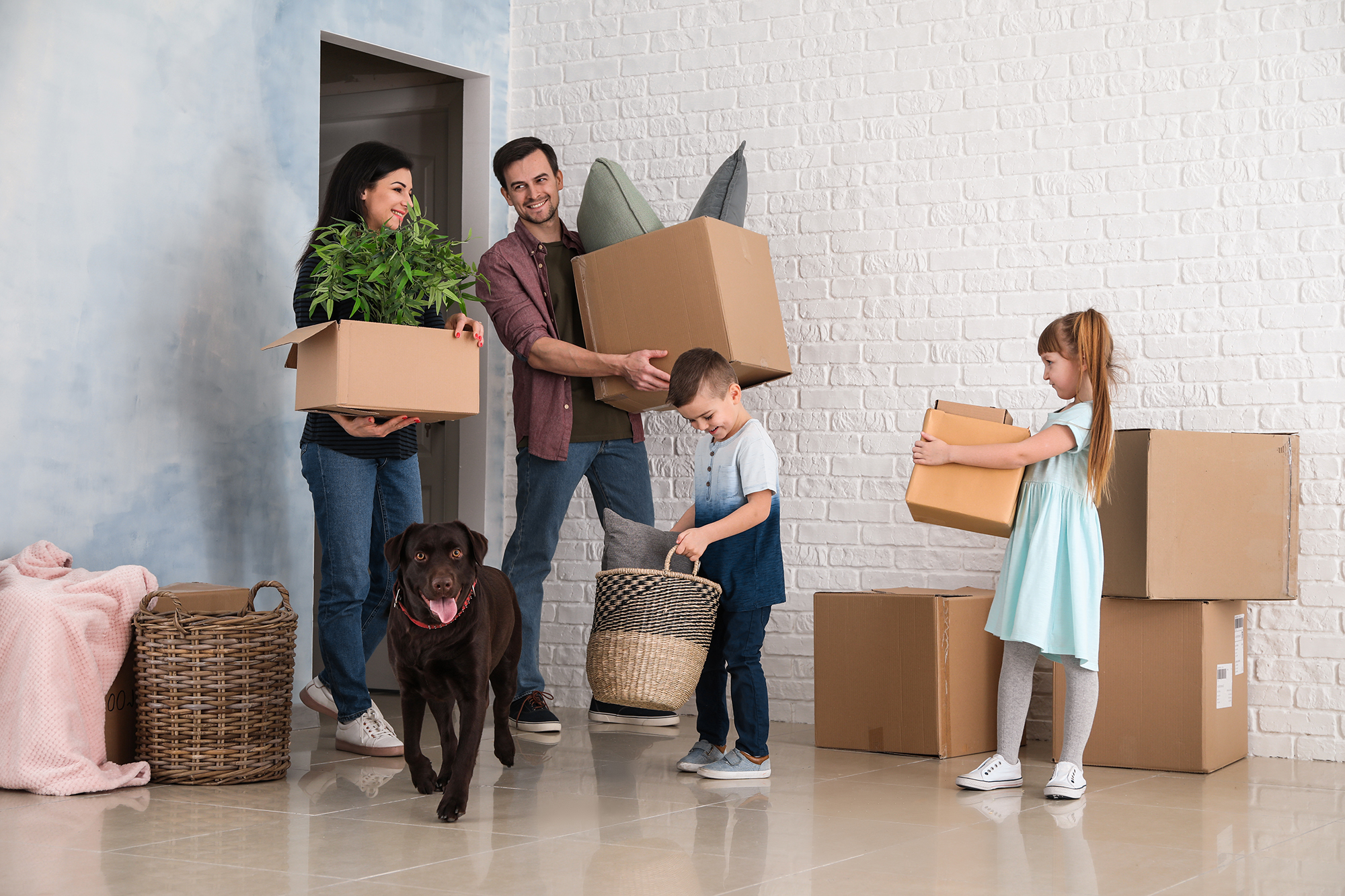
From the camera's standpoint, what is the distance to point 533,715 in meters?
3.60

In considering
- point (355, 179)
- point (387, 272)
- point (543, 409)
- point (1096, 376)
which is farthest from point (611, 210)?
point (1096, 376)

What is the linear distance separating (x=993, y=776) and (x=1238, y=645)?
2.83 feet

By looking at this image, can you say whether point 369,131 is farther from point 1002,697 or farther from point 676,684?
point 1002,697

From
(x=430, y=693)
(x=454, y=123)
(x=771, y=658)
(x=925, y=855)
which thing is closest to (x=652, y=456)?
(x=771, y=658)

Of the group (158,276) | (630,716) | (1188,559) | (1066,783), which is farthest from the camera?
(630,716)

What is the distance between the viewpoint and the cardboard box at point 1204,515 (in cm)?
305

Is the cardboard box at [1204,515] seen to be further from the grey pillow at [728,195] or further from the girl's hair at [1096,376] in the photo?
the grey pillow at [728,195]

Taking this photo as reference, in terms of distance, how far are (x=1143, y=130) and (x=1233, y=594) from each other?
51.6 inches

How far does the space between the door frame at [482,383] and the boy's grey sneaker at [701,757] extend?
5.16 feet

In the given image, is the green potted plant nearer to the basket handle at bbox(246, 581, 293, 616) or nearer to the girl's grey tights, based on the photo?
the basket handle at bbox(246, 581, 293, 616)

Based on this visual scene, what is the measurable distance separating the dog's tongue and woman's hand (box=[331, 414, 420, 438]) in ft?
2.32

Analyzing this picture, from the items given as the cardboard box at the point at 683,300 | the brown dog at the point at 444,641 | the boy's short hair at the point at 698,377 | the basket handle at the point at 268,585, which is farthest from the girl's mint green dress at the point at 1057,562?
the basket handle at the point at 268,585

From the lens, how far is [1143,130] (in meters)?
3.54

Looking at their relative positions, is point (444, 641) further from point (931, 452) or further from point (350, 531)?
point (931, 452)
